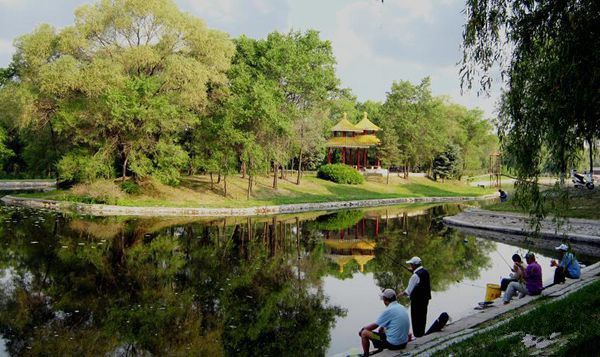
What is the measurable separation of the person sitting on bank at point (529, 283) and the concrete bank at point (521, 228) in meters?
10.3

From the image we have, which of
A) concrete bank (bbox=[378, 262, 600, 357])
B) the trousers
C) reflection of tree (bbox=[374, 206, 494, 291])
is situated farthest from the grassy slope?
the trousers

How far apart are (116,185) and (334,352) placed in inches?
1255

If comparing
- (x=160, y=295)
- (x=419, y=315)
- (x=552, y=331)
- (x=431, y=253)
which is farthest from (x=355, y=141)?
(x=552, y=331)

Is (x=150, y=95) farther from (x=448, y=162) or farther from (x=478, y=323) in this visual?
(x=448, y=162)

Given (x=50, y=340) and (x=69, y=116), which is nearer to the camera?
(x=50, y=340)

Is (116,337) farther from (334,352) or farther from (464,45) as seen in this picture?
(464,45)

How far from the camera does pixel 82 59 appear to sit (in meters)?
41.6

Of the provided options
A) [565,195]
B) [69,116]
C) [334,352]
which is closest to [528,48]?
[565,195]

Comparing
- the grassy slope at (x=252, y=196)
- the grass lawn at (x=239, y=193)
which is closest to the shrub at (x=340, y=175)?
the grass lawn at (x=239, y=193)

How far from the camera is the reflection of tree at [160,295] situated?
1199 centimetres

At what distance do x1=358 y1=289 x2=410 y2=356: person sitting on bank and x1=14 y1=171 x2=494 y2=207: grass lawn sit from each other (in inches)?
1190

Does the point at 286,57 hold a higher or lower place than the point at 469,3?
higher

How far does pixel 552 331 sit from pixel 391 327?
2.81 metres

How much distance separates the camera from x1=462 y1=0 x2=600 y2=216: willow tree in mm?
8875
